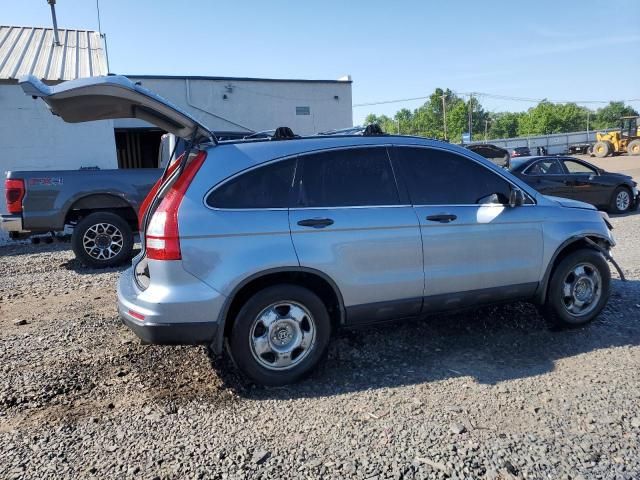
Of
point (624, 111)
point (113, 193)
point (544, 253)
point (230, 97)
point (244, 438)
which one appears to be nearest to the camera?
point (244, 438)

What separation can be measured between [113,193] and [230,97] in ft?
33.5

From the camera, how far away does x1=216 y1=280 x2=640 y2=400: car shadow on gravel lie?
384cm

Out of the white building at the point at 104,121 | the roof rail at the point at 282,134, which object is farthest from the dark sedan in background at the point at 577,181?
the roof rail at the point at 282,134

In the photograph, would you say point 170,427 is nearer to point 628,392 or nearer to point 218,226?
point 218,226

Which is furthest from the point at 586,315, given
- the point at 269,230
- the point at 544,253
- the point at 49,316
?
the point at 49,316

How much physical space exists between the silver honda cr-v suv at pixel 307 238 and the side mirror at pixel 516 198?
12 millimetres

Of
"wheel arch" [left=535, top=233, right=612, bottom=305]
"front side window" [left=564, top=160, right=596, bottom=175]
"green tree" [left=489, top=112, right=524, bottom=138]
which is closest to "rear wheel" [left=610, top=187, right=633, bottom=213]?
"front side window" [left=564, top=160, right=596, bottom=175]

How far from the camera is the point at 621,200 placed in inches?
500

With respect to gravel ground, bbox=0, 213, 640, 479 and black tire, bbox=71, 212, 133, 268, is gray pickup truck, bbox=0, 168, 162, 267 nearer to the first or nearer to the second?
black tire, bbox=71, 212, 133, 268

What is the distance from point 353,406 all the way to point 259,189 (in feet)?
5.35

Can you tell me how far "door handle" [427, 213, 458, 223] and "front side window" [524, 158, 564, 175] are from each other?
8.44 m

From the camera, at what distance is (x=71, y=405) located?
355 centimetres

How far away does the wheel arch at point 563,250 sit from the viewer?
4594mm

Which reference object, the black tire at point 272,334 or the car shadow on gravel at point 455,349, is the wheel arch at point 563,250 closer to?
the car shadow on gravel at point 455,349
